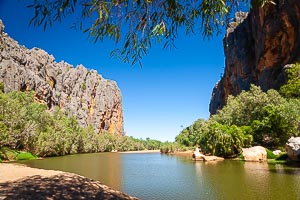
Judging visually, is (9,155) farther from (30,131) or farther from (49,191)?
(49,191)

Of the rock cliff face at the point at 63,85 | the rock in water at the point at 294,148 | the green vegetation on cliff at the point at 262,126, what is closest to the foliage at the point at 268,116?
the green vegetation on cliff at the point at 262,126

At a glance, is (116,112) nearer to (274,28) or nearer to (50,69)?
(50,69)

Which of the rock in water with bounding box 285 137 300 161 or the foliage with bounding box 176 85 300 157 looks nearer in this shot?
the rock in water with bounding box 285 137 300 161

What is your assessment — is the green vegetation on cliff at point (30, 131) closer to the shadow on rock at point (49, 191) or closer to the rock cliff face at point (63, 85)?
the rock cliff face at point (63, 85)

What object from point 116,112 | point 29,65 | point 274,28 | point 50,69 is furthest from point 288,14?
point 116,112

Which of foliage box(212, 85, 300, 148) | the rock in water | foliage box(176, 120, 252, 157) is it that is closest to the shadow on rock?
the rock in water

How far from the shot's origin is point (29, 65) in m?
111

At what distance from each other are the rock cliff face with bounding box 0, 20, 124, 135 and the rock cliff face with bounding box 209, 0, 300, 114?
210ft

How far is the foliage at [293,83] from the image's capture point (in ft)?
171

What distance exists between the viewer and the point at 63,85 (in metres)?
148

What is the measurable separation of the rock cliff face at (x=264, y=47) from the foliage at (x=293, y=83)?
580 cm

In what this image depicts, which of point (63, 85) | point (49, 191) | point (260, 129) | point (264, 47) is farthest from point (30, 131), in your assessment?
point (63, 85)

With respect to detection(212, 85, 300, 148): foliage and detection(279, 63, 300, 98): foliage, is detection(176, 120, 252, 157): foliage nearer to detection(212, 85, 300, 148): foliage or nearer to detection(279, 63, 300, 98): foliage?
detection(212, 85, 300, 148): foliage

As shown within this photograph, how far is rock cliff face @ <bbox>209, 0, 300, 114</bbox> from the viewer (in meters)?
60.6
